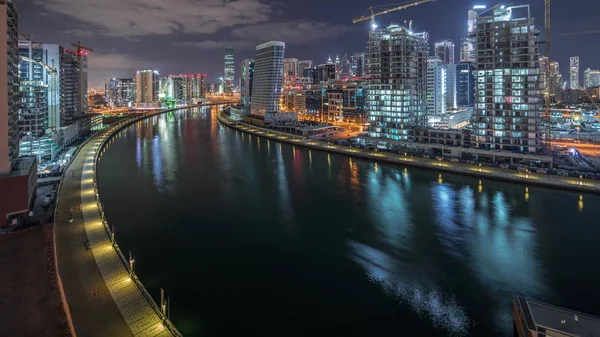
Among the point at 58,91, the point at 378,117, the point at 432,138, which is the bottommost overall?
the point at 432,138

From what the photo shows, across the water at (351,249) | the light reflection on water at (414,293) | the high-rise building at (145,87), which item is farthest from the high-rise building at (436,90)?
the high-rise building at (145,87)

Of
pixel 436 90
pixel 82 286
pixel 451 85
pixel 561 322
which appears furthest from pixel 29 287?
pixel 451 85

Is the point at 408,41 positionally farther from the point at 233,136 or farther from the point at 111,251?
the point at 111,251

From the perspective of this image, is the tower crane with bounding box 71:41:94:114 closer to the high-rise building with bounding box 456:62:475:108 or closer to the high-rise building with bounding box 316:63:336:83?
the high-rise building with bounding box 316:63:336:83

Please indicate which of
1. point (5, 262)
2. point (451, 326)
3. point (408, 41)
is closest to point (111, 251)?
point (5, 262)

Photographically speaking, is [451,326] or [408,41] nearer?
[451,326]

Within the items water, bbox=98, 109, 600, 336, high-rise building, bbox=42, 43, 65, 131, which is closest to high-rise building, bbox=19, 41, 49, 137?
high-rise building, bbox=42, 43, 65, 131
